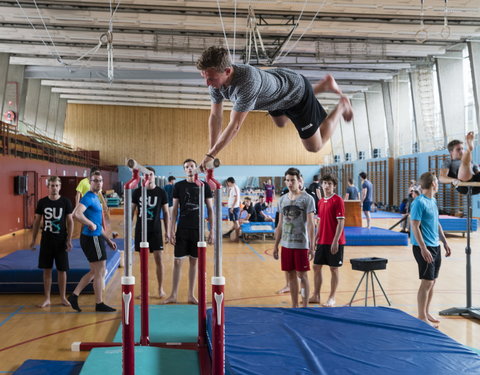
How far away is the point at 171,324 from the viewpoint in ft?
16.1

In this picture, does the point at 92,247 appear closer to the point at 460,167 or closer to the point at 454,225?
the point at 460,167

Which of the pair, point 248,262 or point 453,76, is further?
point 453,76

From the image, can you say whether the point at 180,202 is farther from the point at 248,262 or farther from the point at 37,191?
the point at 37,191

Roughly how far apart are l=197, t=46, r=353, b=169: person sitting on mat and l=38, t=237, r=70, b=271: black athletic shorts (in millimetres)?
3456

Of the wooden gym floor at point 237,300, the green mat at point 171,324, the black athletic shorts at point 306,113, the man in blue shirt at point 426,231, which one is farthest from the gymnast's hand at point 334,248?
the black athletic shorts at point 306,113

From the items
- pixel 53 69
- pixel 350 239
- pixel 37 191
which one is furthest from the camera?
pixel 53 69

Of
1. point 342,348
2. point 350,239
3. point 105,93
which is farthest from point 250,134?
point 342,348

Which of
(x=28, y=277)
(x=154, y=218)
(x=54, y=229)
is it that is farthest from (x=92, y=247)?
(x=28, y=277)

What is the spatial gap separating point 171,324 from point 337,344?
199 cm

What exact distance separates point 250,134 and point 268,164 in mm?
2523

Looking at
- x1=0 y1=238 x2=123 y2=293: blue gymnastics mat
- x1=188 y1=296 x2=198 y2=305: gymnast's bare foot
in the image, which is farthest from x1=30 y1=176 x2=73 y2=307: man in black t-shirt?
x1=188 y1=296 x2=198 y2=305: gymnast's bare foot

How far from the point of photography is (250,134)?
1208 inches

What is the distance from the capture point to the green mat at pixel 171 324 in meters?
4.51

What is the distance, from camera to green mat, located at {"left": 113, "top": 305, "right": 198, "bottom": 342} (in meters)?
4.51
